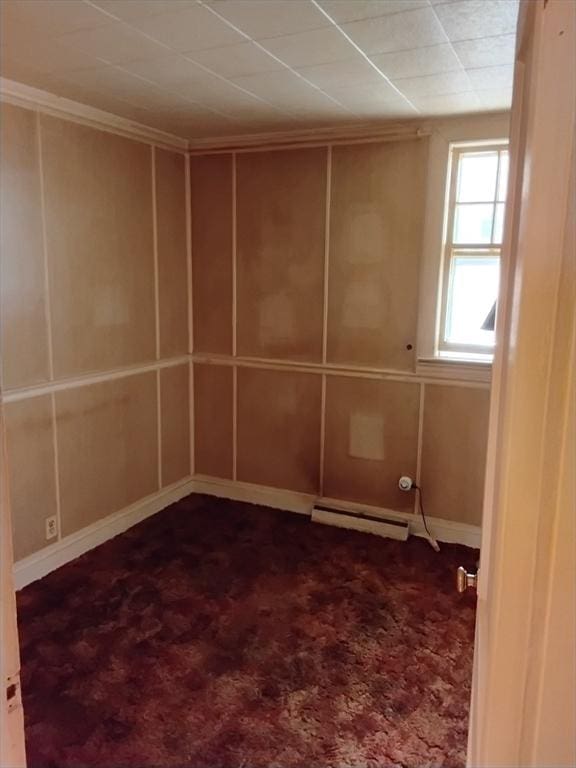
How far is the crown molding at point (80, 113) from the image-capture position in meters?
2.65

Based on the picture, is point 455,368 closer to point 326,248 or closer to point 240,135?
point 326,248

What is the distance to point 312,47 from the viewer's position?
2129 mm

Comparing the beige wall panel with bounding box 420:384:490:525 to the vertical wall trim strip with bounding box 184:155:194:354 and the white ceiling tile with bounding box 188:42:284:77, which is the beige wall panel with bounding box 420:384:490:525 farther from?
the white ceiling tile with bounding box 188:42:284:77

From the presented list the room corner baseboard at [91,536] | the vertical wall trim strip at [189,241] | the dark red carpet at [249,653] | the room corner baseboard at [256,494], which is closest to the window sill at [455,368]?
the dark red carpet at [249,653]

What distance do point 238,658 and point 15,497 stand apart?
138 cm

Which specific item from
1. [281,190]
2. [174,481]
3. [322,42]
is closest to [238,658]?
[174,481]

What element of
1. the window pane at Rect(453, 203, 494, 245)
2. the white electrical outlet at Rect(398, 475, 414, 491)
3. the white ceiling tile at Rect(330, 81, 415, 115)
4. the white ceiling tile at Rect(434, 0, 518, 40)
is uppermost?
the white ceiling tile at Rect(330, 81, 415, 115)

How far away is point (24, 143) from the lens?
2.74 metres

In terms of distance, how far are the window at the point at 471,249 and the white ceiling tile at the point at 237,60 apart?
139 cm

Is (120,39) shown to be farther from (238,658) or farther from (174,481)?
(174,481)

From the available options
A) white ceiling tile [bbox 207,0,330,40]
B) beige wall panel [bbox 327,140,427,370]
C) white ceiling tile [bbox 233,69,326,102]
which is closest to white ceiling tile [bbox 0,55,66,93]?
white ceiling tile [bbox 233,69,326,102]

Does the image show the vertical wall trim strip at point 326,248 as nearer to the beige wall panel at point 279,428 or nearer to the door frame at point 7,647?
the beige wall panel at point 279,428

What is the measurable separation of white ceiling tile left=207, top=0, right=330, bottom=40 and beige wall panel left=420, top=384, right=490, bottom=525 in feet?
7.01

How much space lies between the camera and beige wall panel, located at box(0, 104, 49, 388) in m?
2.68
